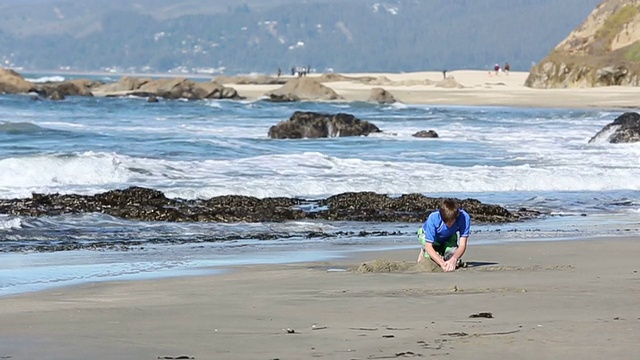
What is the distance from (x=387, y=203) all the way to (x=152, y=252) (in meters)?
4.60

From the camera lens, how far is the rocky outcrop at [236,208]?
47.0 ft

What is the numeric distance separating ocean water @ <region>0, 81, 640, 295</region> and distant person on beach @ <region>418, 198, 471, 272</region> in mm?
1303

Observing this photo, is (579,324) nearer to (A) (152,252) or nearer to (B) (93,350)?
(B) (93,350)

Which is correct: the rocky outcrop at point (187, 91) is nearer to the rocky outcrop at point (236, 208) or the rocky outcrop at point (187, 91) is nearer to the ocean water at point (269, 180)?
the ocean water at point (269, 180)

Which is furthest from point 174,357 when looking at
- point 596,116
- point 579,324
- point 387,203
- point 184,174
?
point 596,116

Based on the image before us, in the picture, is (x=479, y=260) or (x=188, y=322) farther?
(x=479, y=260)

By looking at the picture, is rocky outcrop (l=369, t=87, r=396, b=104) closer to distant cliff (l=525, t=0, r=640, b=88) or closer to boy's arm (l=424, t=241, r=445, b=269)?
distant cliff (l=525, t=0, r=640, b=88)

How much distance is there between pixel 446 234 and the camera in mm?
9844

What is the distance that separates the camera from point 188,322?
22.6ft

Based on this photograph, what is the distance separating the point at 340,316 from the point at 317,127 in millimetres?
24565

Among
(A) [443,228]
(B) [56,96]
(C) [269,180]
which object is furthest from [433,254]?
(B) [56,96]

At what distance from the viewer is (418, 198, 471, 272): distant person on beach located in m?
9.59

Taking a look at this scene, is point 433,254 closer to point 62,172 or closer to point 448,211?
point 448,211

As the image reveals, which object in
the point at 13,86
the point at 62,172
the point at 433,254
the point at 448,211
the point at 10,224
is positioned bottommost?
the point at 10,224
